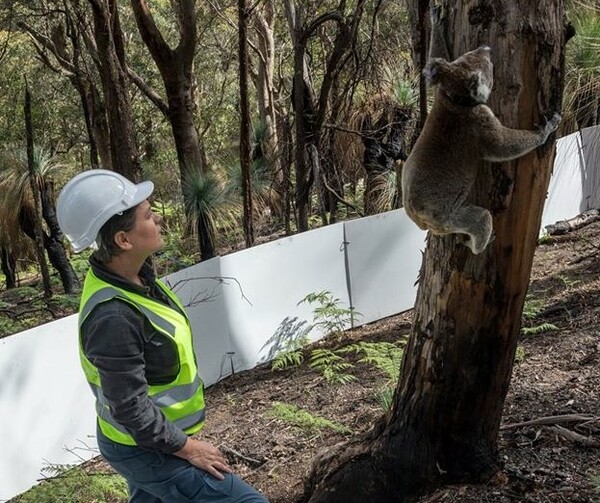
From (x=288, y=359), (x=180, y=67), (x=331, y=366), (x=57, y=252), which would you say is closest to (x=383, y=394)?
(x=331, y=366)

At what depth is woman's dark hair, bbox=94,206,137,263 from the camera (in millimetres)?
2453

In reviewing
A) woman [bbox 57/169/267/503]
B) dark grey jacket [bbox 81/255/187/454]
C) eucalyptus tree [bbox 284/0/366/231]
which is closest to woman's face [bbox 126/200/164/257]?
woman [bbox 57/169/267/503]

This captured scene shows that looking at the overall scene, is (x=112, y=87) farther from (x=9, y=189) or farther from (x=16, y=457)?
(x=9, y=189)

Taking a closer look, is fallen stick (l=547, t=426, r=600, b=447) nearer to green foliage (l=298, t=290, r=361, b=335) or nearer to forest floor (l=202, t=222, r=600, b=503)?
forest floor (l=202, t=222, r=600, b=503)

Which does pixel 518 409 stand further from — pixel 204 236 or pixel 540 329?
pixel 204 236

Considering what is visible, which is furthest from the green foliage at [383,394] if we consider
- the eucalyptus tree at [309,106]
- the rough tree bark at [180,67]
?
the rough tree bark at [180,67]

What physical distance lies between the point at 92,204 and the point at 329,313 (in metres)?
5.76

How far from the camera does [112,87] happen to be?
247 inches

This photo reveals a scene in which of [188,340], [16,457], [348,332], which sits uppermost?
[188,340]

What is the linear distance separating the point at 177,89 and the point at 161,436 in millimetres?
8896

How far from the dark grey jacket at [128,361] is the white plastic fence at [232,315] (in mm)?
3169

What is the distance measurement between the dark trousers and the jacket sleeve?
0.55ft

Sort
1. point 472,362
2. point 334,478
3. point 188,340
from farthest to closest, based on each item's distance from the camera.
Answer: point 334,478, point 472,362, point 188,340

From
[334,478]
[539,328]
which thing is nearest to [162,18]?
[539,328]
